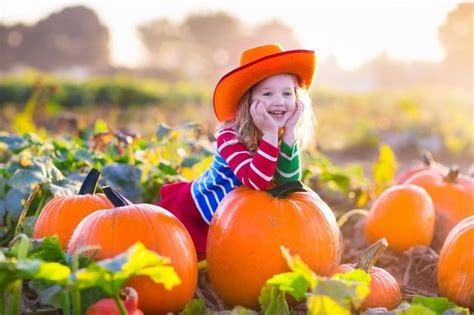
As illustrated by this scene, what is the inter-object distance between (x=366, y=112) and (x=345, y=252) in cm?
1504

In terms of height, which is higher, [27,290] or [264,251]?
[264,251]

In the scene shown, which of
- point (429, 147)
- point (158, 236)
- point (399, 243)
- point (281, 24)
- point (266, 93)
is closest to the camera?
point (158, 236)

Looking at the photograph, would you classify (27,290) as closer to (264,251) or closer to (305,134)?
(264,251)

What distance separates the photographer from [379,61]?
7850 centimetres

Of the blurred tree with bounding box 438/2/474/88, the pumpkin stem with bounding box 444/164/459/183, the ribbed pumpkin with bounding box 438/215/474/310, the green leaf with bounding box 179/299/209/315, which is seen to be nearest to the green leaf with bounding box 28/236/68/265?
the green leaf with bounding box 179/299/209/315

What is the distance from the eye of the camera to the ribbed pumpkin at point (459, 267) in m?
2.80

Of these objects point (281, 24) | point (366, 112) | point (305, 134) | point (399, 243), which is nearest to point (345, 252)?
point (399, 243)

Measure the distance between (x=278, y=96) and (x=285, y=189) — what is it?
45 cm

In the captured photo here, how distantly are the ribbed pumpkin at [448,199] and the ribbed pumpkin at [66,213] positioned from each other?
1977 millimetres

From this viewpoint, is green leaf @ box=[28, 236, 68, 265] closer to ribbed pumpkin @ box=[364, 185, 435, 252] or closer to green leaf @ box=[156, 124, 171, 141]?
green leaf @ box=[156, 124, 171, 141]

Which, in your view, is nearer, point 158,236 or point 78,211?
point 158,236

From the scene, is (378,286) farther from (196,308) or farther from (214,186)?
(214,186)

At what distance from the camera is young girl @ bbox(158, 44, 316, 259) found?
2873mm

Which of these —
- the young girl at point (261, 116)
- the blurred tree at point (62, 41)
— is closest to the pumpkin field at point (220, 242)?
the young girl at point (261, 116)
